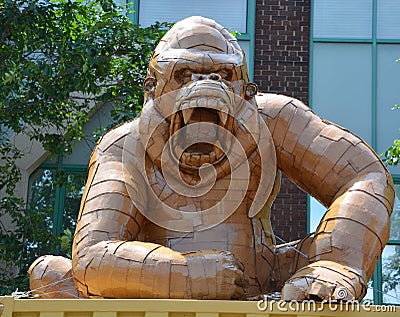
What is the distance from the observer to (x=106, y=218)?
4531mm

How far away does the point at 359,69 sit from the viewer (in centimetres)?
1207

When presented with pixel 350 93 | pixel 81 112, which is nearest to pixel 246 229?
pixel 81 112

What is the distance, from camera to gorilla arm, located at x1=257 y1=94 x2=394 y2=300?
164 inches

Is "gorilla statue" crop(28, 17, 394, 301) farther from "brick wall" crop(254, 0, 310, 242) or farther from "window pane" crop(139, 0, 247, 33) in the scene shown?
"window pane" crop(139, 0, 247, 33)

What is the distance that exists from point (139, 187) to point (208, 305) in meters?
0.93

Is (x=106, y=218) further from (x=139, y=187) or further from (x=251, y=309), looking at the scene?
(x=251, y=309)

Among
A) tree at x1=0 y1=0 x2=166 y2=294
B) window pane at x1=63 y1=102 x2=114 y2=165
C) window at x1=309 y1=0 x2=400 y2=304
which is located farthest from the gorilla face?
window pane at x1=63 y1=102 x2=114 y2=165

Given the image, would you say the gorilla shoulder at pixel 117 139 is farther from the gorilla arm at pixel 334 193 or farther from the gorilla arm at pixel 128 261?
the gorilla arm at pixel 334 193

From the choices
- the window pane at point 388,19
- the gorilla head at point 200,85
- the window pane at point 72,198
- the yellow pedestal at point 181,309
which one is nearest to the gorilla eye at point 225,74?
the gorilla head at point 200,85

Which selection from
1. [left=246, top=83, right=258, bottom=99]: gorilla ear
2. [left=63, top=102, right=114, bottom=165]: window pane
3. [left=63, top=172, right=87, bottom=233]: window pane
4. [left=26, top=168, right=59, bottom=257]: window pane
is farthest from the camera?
[left=63, top=102, right=114, bottom=165]: window pane

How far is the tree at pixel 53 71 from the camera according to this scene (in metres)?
9.62

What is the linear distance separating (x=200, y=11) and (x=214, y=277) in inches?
330

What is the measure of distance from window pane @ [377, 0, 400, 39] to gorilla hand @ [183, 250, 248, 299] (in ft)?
27.7

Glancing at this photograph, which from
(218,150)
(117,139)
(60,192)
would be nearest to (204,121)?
(218,150)
